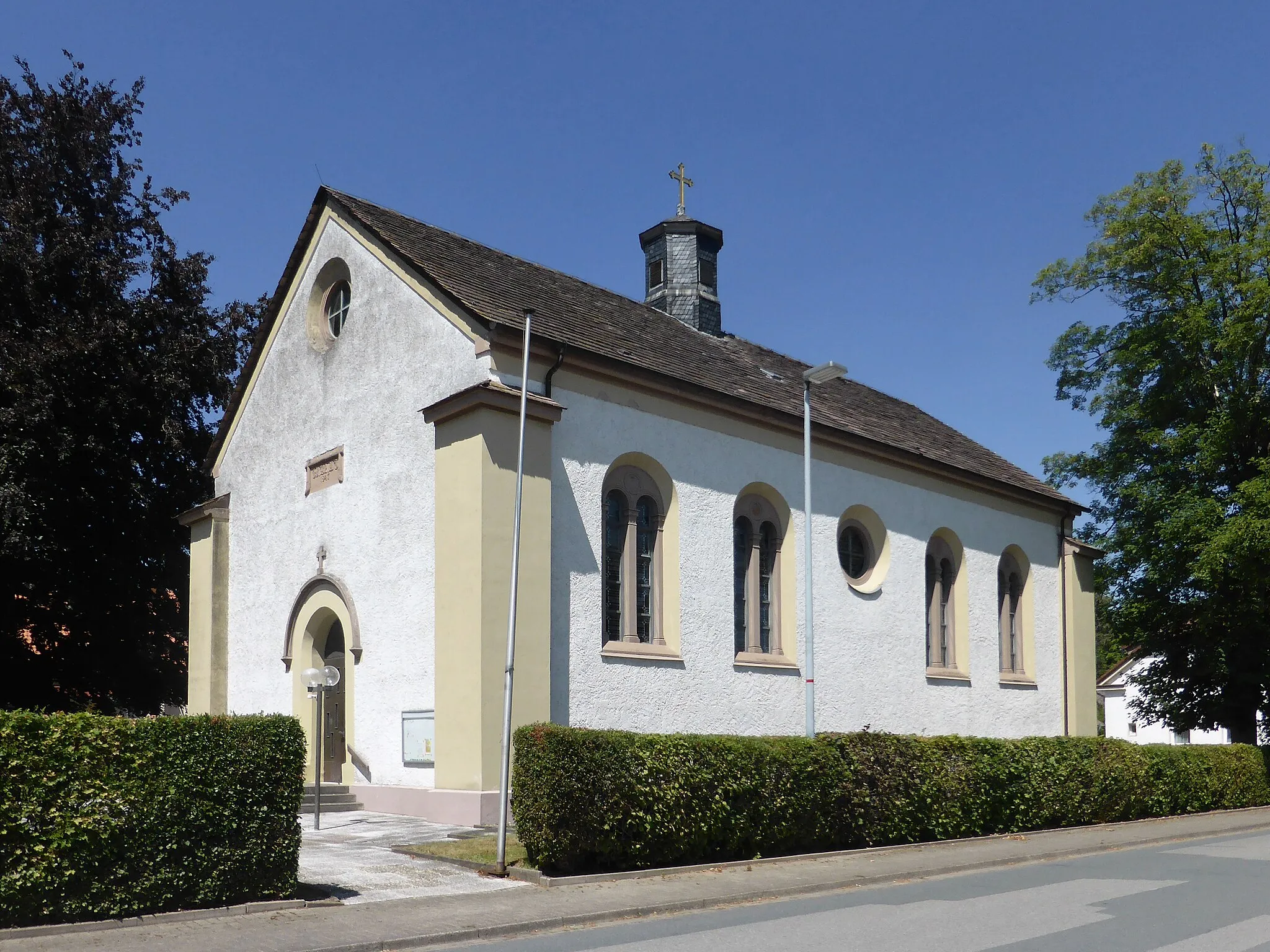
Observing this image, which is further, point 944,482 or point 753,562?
point 944,482

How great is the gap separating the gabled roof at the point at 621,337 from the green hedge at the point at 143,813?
8.13 m

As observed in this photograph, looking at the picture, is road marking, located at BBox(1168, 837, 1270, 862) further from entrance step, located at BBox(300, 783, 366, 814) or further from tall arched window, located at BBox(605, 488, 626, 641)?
entrance step, located at BBox(300, 783, 366, 814)

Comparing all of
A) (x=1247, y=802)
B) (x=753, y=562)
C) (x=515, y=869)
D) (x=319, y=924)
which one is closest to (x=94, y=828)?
(x=319, y=924)

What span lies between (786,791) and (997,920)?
4.34 metres

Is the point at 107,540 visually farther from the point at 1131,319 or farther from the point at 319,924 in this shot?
the point at 1131,319

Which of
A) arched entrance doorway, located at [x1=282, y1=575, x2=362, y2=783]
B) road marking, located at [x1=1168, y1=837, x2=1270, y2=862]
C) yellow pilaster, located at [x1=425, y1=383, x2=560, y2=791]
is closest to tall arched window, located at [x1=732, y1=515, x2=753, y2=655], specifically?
yellow pilaster, located at [x1=425, y1=383, x2=560, y2=791]

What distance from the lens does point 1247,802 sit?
2469 centimetres

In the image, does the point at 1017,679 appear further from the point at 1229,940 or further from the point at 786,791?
the point at 1229,940

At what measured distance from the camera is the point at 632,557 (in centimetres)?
1875

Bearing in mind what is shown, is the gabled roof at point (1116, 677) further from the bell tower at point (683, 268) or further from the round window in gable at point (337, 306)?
the round window in gable at point (337, 306)

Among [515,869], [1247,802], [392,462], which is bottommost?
[1247,802]

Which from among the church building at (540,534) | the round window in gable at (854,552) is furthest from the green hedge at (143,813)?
the round window in gable at (854,552)

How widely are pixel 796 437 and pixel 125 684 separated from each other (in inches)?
649

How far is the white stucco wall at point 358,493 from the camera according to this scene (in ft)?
57.9
